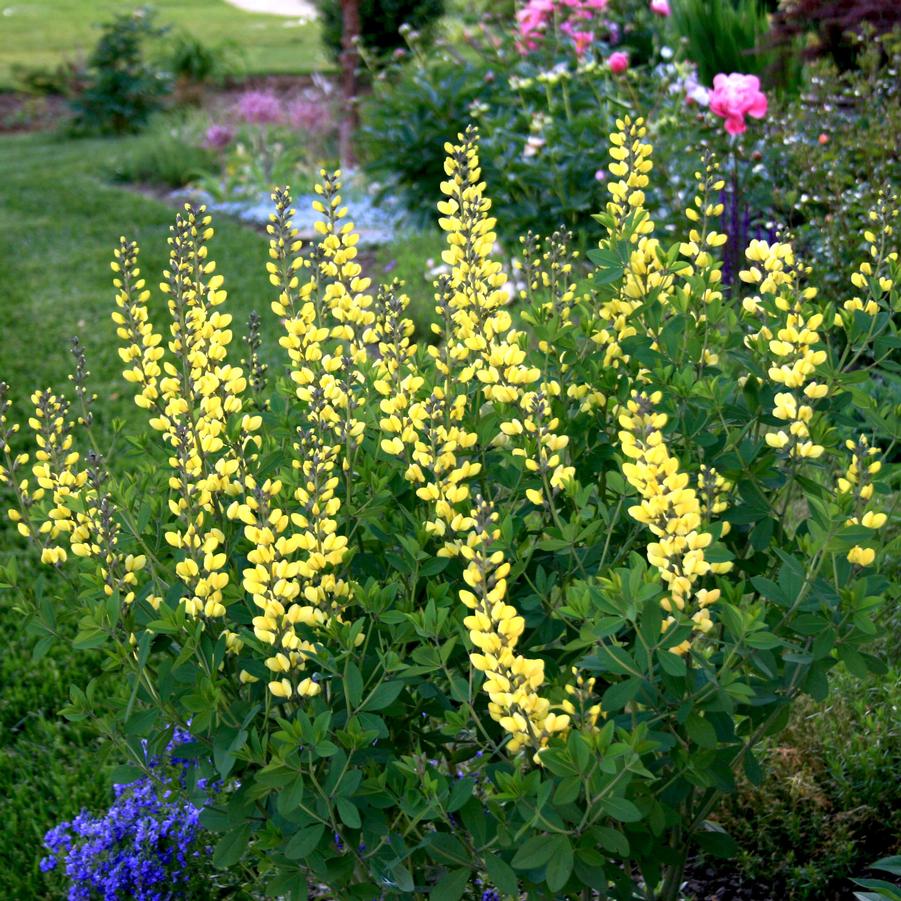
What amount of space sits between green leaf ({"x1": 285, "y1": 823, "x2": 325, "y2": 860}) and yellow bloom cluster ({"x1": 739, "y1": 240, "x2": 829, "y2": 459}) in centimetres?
100

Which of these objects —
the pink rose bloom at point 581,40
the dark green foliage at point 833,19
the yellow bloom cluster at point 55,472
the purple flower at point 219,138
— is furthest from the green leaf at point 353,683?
the purple flower at point 219,138

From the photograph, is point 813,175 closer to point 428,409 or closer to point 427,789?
point 428,409

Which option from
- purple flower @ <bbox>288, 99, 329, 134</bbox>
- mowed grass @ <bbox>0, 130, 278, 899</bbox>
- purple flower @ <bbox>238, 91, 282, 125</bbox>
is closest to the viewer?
mowed grass @ <bbox>0, 130, 278, 899</bbox>

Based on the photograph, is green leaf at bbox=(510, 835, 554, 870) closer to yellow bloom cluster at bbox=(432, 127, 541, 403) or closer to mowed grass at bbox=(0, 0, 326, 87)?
yellow bloom cluster at bbox=(432, 127, 541, 403)

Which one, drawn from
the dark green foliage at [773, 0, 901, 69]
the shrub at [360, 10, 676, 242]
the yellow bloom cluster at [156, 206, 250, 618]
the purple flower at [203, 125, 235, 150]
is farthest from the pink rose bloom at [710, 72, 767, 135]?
the purple flower at [203, 125, 235, 150]

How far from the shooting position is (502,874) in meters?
1.79

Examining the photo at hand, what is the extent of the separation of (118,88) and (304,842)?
16.4 m

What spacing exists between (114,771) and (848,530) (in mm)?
1363

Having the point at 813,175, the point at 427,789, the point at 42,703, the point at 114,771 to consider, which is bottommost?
the point at 42,703

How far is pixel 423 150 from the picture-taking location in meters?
8.45

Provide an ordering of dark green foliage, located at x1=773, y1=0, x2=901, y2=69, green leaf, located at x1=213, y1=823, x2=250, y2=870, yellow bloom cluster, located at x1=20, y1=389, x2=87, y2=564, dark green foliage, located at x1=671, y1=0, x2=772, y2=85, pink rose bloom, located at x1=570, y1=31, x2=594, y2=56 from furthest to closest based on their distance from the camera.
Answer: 1. dark green foliage, located at x1=671, y1=0, x2=772, y2=85
2. pink rose bloom, located at x1=570, y1=31, x2=594, y2=56
3. dark green foliage, located at x1=773, y1=0, x2=901, y2=69
4. yellow bloom cluster, located at x1=20, y1=389, x2=87, y2=564
5. green leaf, located at x1=213, y1=823, x2=250, y2=870

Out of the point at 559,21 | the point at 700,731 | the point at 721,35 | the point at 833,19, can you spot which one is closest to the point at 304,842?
the point at 700,731

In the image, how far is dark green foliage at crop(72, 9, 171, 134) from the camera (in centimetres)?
1636

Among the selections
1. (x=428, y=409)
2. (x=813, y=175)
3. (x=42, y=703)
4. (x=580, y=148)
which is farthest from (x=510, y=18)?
(x=428, y=409)
